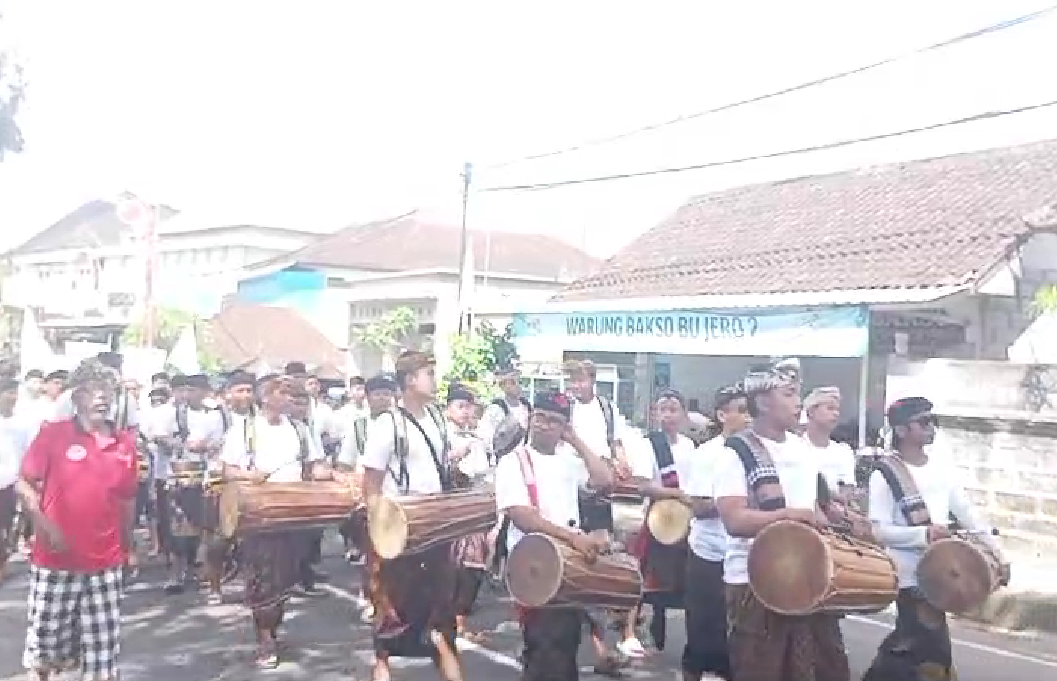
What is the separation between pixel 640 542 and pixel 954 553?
105 inches

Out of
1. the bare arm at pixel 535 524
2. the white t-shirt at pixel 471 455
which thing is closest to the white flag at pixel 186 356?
the white t-shirt at pixel 471 455

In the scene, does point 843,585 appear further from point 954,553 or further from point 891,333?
point 891,333

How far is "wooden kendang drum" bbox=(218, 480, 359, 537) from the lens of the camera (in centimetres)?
748

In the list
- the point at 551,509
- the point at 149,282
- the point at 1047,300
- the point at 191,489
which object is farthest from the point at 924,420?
the point at 149,282

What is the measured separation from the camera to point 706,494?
665 centimetres

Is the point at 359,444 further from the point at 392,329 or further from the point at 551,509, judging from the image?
the point at 392,329

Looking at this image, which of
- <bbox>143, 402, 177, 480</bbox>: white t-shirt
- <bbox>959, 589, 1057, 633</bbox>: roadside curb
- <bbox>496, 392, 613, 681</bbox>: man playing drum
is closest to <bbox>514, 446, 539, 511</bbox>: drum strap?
<bbox>496, 392, 613, 681</bbox>: man playing drum

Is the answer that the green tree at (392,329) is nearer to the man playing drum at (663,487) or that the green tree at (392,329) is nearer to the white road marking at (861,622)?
the white road marking at (861,622)

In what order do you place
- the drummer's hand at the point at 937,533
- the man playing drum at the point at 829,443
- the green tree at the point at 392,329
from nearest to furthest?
the drummer's hand at the point at 937,533, the man playing drum at the point at 829,443, the green tree at the point at 392,329

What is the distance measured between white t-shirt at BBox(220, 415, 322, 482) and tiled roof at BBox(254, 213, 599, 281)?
98.7ft

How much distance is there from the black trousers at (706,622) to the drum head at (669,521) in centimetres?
78

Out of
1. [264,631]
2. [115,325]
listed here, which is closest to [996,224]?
[264,631]

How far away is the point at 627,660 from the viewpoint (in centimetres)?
762

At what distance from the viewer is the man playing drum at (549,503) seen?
18.4 ft
